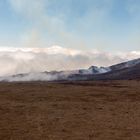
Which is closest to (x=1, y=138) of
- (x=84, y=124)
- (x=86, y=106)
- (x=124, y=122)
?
(x=84, y=124)

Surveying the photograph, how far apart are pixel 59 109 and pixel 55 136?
45.7 feet

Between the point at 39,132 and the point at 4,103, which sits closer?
the point at 39,132

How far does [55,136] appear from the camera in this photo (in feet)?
93.4

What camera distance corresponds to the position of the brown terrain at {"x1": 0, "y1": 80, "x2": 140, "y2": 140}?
95.3 feet

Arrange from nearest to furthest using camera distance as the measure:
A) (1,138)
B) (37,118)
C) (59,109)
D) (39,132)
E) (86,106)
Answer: (1,138) → (39,132) → (37,118) → (59,109) → (86,106)

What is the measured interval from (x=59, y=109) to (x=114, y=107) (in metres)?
6.94

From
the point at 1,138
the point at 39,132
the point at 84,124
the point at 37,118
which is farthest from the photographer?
the point at 37,118

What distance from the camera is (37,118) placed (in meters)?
36.3

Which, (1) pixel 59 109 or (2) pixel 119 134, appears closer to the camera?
(2) pixel 119 134

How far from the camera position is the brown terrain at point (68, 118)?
29062 millimetres

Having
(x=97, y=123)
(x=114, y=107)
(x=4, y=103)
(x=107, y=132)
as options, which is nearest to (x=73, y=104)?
(x=114, y=107)

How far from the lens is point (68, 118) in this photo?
36.3 m

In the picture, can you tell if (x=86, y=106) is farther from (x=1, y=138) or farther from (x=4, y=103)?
(x=1, y=138)

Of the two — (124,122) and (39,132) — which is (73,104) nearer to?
(124,122)
